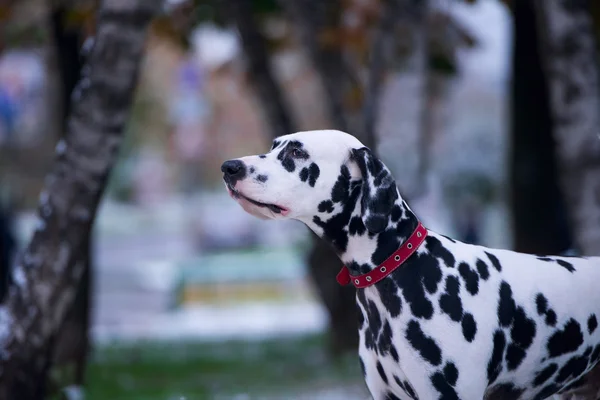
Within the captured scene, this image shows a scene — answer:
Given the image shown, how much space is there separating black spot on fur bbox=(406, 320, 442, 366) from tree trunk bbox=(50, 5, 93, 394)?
3.69 m

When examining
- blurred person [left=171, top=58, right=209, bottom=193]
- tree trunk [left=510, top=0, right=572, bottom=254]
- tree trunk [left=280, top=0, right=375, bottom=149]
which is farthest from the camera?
blurred person [left=171, top=58, right=209, bottom=193]

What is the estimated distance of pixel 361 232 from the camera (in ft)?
14.2

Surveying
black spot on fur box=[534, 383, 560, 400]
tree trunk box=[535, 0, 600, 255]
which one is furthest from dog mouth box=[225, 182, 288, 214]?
tree trunk box=[535, 0, 600, 255]

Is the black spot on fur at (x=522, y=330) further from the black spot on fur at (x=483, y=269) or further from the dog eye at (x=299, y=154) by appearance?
the dog eye at (x=299, y=154)

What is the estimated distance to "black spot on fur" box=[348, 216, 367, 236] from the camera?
4320 millimetres

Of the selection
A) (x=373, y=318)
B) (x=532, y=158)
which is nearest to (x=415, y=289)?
(x=373, y=318)

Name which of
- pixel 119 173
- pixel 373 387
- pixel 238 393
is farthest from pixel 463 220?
pixel 119 173

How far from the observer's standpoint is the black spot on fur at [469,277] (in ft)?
14.0

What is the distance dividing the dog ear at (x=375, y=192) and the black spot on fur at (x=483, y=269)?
19.8 inches

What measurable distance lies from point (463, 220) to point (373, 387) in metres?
23.7

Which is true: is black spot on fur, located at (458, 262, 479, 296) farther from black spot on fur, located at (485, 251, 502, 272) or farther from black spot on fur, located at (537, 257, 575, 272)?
black spot on fur, located at (537, 257, 575, 272)

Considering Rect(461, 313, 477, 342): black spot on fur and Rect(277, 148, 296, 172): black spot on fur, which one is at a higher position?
Rect(277, 148, 296, 172): black spot on fur

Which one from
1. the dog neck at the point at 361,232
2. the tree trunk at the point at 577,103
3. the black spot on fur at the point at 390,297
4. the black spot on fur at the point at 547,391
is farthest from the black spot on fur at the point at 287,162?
the tree trunk at the point at 577,103

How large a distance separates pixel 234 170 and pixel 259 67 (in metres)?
8.09
